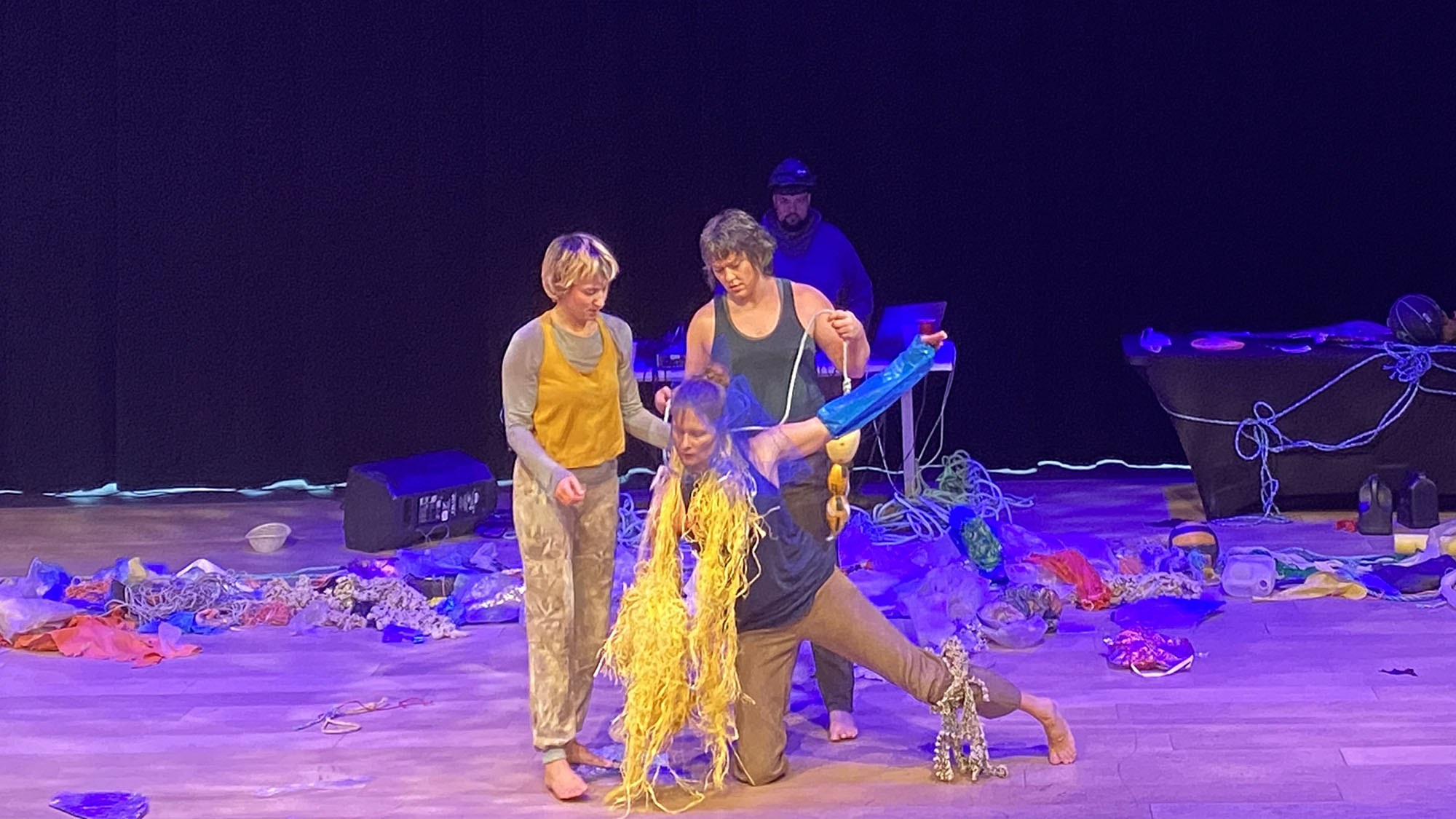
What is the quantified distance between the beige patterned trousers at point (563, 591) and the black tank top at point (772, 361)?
16.1 inches

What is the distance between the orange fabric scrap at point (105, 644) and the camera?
5.53 metres

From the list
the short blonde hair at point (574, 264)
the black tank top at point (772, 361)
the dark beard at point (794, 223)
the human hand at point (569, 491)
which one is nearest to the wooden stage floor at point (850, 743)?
the human hand at point (569, 491)

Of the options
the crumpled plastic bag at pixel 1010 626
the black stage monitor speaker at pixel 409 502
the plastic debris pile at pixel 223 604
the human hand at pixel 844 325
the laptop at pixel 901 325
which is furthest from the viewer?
the laptop at pixel 901 325

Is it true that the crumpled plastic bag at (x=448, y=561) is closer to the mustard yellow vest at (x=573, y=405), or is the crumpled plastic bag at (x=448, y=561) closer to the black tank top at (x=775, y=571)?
the mustard yellow vest at (x=573, y=405)

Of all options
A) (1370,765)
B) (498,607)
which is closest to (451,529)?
(498,607)

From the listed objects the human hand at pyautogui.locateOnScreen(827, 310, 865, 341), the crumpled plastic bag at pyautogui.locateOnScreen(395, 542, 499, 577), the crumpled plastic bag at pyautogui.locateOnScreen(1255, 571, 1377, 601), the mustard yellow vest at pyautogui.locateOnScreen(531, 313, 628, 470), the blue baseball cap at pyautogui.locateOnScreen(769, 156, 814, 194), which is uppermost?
the blue baseball cap at pyautogui.locateOnScreen(769, 156, 814, 194)

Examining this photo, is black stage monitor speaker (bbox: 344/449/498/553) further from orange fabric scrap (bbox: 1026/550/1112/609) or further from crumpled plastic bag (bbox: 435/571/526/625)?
orange fabric scrap (bbox: 1026/550/1112/609)

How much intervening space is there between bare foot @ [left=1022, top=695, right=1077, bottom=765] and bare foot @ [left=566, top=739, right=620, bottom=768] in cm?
105

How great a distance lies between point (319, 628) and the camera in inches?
230

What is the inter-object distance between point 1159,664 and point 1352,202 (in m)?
3.75

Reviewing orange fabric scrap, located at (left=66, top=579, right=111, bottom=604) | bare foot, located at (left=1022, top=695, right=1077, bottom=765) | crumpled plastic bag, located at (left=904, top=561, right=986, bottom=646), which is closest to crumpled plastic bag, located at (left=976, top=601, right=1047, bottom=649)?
crumpled plastic bag, located at (left=904, top=561, right=986, bottom=646)

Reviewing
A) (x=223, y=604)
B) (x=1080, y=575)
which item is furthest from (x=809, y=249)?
(x=223, y=604)

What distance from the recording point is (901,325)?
7219 mm

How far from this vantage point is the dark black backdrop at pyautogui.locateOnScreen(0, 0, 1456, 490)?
26.0 ft
